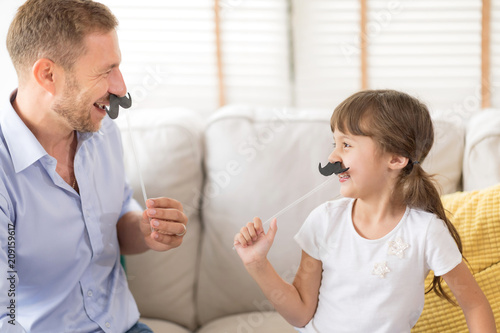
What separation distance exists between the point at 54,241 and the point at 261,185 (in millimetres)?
635

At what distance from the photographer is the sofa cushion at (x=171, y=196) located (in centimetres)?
170

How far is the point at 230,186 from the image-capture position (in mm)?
1693

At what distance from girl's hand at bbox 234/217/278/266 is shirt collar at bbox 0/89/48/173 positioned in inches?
18.7

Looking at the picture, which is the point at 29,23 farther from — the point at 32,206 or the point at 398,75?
the point at 398,75

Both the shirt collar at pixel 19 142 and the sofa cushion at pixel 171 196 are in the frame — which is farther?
the sofa cushion at pixel 171 196

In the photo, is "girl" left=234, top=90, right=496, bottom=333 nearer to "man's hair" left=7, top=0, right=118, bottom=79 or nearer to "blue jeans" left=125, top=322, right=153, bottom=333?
"blue jeans" left=125, top=322, right=153, bottom=333

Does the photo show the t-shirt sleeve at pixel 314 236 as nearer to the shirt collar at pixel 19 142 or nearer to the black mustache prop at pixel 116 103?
the black mustache prop at pixel 116 103

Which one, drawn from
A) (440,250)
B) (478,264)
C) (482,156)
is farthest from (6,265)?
(482,156)

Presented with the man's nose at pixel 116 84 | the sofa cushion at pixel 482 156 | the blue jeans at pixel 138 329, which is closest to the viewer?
the man's nose at pixel 116 84

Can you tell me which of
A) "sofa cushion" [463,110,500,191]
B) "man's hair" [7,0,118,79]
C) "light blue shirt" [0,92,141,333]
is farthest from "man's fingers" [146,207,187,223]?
"sofa cushion" [463,110,500,191]

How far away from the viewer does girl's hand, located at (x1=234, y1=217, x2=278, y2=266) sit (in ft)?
3.82

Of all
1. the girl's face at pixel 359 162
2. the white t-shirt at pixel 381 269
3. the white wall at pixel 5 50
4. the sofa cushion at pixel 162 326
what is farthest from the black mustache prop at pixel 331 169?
the white wall at pixel 5 50

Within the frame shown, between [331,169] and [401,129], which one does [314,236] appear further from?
[401,129]

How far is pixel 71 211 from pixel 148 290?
1.64 ft
